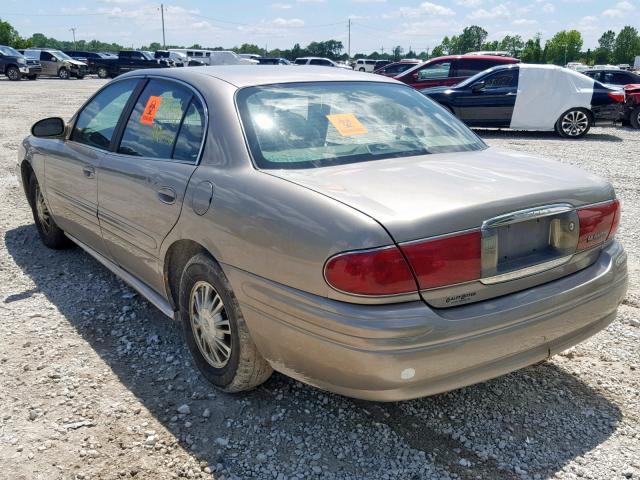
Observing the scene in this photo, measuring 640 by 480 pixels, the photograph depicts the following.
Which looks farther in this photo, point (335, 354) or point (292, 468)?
point (292, 468)

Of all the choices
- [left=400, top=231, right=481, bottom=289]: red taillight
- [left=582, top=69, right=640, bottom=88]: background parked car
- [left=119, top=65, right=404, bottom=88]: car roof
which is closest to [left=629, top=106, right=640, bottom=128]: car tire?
[left=582, top=69, right=640, bottom=88]: background parked car

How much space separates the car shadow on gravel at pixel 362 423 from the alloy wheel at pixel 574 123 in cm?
1137

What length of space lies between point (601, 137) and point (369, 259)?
13206 millimetres

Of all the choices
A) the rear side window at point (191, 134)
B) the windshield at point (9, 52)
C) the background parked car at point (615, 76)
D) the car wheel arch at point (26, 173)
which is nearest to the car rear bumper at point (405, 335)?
the rear side window at point (191, 134)

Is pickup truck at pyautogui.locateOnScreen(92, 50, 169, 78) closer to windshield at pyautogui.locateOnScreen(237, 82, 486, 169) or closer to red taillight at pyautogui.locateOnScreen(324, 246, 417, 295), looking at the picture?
windshield at pyautogui.locateOnScreen(237, 82, 486, 169)

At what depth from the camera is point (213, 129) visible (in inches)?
116

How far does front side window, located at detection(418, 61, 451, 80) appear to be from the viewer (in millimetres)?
15922

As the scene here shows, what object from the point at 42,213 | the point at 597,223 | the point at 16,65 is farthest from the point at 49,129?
the point at 16,65

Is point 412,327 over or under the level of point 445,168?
under

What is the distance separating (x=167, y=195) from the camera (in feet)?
10.0

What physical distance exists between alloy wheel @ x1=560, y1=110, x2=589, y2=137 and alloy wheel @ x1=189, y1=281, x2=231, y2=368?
12.3 metres

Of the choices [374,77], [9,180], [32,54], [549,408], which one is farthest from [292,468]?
[32,54]

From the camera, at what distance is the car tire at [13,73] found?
33.5 meters

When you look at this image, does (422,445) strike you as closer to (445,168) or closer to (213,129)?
(445,168)
